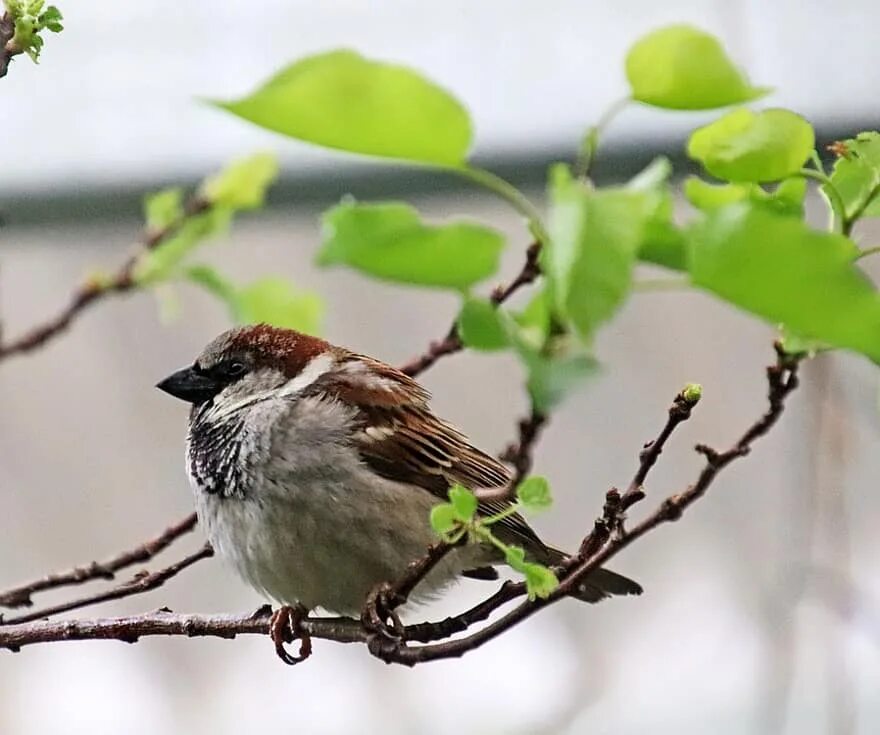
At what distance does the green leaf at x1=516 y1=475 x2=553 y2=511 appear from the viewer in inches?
20.5

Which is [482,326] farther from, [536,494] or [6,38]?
[6,38]

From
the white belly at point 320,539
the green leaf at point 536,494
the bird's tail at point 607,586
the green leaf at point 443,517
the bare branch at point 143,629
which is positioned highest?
the green leaf at point 536,494

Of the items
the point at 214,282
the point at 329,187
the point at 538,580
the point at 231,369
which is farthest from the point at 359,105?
the point at 329,187

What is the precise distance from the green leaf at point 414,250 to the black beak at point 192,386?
31.8 inches

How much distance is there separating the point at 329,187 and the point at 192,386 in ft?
3.44

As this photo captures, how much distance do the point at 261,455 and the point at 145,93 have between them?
1351 millimetres

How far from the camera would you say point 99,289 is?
0.89m

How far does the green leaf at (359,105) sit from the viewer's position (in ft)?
1.36

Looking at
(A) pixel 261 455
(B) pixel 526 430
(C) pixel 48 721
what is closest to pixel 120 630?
(A) pixel 261 455

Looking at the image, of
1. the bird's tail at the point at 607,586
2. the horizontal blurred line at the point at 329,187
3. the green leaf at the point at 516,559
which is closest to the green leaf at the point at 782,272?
the green leaf at the point at 516,559

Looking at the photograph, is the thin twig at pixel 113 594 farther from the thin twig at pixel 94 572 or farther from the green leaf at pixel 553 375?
the green leaf at pixel 553 375

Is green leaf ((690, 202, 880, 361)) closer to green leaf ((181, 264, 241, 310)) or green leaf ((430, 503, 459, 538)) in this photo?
green leaf ((430, 503, 459, 538))

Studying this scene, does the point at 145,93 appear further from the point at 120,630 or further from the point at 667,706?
the point at 120,630

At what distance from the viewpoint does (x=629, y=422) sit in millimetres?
2098
